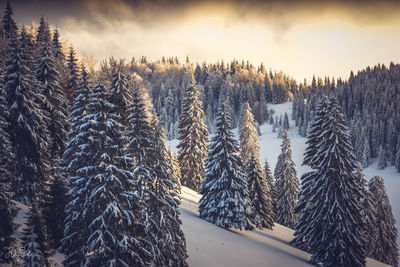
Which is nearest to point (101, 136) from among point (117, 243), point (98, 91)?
point (98, 91)

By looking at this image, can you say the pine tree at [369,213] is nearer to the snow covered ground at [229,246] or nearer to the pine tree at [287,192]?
the snow covered ground at [229,246]

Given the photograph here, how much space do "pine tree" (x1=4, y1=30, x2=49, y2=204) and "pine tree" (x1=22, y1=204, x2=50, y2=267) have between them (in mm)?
10432

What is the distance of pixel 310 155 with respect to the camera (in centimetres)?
2402

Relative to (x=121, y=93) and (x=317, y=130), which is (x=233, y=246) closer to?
(x=317, y=130)

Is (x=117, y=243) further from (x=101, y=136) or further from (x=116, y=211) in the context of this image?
(x=101, y=136)

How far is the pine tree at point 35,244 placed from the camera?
37.0 ft

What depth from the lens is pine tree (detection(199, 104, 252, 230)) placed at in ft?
81.2

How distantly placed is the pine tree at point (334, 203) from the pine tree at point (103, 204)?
15.6m

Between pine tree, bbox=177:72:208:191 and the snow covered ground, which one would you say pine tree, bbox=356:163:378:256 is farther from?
pine tree, bbox=177:72:208:191

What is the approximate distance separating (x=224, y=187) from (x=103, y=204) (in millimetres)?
15413

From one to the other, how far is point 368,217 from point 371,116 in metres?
86.5

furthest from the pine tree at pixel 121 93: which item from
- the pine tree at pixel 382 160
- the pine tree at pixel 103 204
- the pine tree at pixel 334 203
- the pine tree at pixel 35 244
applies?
the pine tree at pixel 382 160

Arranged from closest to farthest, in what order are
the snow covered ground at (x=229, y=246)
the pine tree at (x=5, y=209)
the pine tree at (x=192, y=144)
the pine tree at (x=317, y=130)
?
the pine tree at (x=5, y=209), the snow covered ground at (x=229, y=246), the pine tree at (x=317, y=130), the pine tree at (x=192, y=144)

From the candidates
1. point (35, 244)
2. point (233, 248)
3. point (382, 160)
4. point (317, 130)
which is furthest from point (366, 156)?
point (35, 244)
